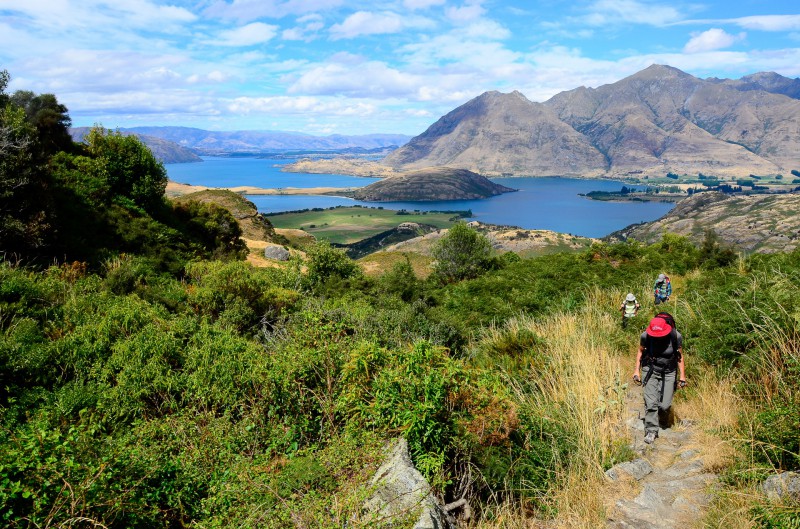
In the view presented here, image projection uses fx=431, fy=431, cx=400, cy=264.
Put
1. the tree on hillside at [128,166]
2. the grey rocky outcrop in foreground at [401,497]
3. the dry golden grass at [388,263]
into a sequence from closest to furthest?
the grey rocky outcrop in foreground at [401,497] < the tree on hillside at [128,166] < the dry golden grass at [388,263]

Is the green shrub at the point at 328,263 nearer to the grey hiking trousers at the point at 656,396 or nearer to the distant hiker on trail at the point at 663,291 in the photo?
the distant hiker on trail at the point at 663,291

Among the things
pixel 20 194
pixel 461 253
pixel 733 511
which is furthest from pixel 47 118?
pixel 733 511

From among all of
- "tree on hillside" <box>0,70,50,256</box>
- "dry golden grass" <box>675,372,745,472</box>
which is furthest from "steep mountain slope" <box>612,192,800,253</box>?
"tree on hillside" <box>0,70,50,256</box>

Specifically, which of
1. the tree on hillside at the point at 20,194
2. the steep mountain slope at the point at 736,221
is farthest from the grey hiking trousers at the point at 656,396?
the steep mountain slope at the point at 736,221

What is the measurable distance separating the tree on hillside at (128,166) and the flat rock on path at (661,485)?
2612 centimetres

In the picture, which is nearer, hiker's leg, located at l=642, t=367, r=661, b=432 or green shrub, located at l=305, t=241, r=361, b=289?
hiker's leg, located at l=642, t=367, r=661, b=432

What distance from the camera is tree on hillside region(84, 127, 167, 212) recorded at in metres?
→ 23.8

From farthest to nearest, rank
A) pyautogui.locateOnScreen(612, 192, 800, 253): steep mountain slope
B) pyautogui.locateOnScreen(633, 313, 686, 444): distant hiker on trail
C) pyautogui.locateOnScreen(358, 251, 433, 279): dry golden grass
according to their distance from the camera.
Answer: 1. pyautogui.locateOnScreen(612, 192, 800, 253): steep mountain slope
2. pyautogui.locateOnScreen(358, 251, 433, 279): dry golden grass
3. pyautogui.locateOnScreen(633, 313, 686, 444): distant hiker on trail

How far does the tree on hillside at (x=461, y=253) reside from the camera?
112 feet

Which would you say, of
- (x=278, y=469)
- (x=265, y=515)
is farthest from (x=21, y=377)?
(x=265, y=515)

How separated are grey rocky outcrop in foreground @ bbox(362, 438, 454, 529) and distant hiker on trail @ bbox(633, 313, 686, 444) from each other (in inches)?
129

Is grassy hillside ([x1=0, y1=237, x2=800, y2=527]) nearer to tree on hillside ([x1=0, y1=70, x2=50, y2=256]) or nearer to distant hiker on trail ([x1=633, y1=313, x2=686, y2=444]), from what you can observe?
distant hiker on trail ([x1=633, y1=313, x2=686, y2=444])

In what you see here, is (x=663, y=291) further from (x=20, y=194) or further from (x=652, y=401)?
(x=20, y=194)

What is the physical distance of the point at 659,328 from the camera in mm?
5691
